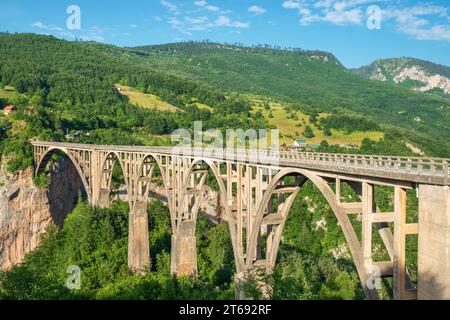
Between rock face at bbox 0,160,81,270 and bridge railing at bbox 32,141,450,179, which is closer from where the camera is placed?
bridge railing at bbox 32,141,450,179

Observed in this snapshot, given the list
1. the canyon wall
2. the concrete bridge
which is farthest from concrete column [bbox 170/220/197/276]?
the canyon wall

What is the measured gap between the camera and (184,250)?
36.0m

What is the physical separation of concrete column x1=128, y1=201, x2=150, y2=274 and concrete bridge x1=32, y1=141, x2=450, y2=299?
0.11 metres

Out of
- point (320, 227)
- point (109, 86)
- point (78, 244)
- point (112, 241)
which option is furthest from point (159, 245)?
point (109, 86)

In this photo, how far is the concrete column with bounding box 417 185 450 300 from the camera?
1180 cm

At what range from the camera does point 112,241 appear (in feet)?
155

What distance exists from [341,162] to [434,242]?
6.79 m

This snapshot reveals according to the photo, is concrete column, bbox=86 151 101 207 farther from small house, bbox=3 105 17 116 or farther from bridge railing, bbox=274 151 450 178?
small house, bbox=3 105 17 116

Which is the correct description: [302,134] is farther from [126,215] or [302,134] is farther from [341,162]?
[341,162]

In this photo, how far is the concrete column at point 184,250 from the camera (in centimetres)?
3525

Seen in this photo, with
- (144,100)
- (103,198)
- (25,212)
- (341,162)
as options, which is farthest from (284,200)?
(144,100)

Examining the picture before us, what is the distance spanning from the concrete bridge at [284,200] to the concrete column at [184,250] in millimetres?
89
